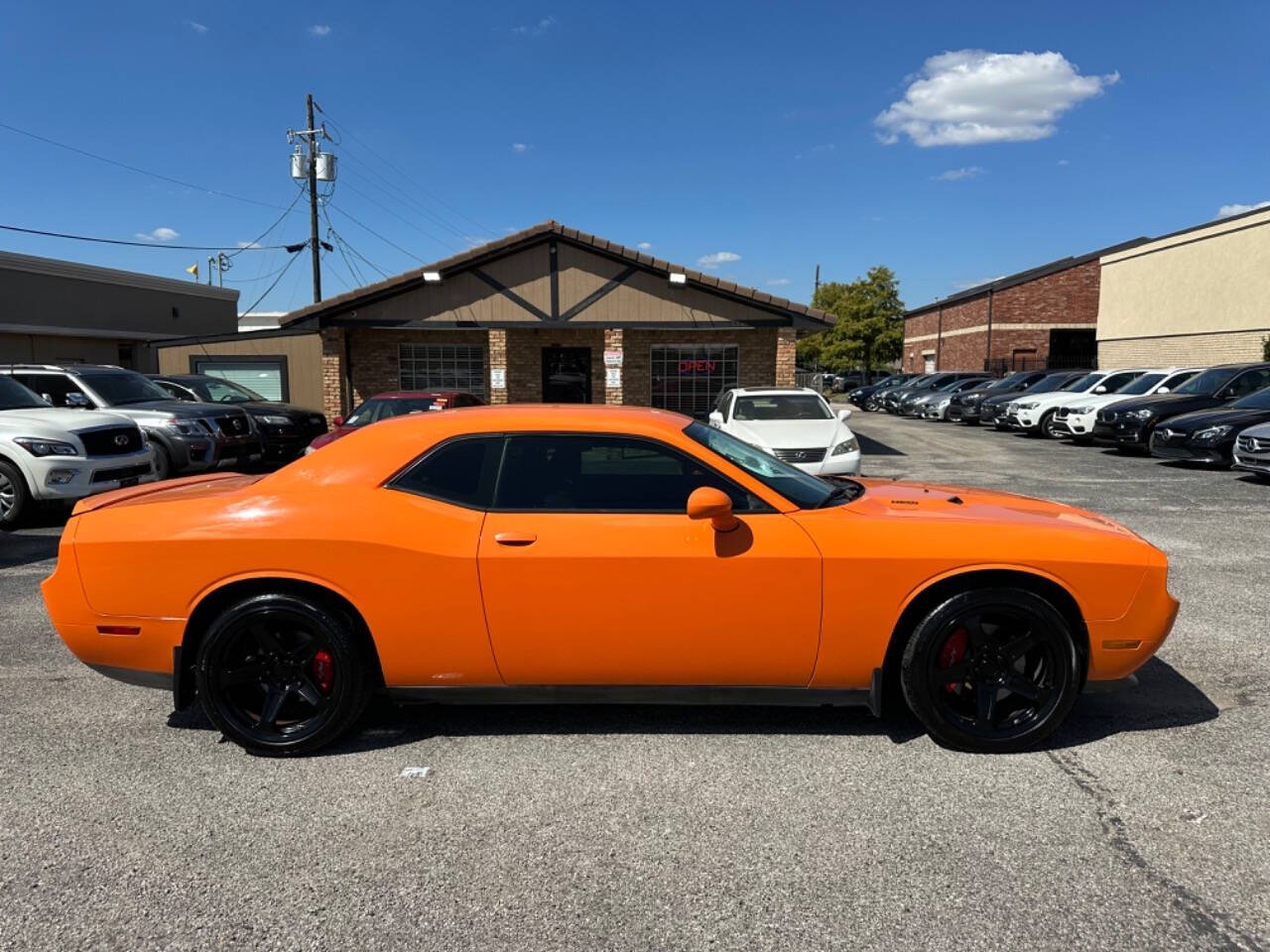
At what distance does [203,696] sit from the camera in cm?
339

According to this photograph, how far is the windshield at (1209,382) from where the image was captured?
50.3 ft

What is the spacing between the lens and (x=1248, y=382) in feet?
49.9

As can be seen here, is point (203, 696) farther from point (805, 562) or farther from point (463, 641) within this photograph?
point (805, 562)

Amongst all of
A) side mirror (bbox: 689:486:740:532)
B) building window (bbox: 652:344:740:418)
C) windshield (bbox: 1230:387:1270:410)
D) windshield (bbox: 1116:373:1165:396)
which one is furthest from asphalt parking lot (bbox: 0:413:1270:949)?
windshield (bbox: 1116:373:1165:396)

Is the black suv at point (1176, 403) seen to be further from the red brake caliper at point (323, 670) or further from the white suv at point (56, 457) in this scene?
the white suv at point (56, 457)

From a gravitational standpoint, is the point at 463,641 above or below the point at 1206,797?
above

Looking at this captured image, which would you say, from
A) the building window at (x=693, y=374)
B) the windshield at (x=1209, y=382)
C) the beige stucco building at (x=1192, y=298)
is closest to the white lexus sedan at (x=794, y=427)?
the building window at (x=693, y=374)

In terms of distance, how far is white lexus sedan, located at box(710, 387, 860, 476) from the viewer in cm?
970

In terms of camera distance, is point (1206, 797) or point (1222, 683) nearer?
point (1206, 797)

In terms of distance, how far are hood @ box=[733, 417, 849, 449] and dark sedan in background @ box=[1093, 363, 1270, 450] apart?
7.54m

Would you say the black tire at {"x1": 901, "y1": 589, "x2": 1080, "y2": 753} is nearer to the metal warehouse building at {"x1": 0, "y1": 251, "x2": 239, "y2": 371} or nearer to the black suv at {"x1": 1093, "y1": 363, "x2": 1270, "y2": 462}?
the black suv at {"x1": 1093, "y1": 363, "x2": 1270, "y2": 462}

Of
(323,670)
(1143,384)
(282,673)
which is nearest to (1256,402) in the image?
(1143,384)

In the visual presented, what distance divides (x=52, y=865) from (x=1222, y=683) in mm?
5086

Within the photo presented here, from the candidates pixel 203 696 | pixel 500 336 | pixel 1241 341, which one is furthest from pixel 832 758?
pixel 1241 341
